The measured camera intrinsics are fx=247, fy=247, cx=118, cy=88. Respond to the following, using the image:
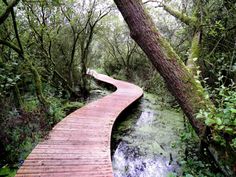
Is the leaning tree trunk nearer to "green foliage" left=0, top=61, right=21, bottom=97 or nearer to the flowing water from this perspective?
the flowing water

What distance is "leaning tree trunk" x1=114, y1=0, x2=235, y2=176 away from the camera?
12.9 feet

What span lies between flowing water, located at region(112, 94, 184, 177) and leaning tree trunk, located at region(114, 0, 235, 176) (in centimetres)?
147

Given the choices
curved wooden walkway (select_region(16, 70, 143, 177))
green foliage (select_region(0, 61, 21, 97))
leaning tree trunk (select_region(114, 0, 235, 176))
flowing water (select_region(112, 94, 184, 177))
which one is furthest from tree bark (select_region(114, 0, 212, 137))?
green foliage (select_region(0, 61, 21, 97))

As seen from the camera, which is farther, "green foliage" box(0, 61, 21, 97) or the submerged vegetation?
"green foliage" box(0, 61, 21, 97)

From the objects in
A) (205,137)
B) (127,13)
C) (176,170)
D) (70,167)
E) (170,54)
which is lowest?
(176,170)

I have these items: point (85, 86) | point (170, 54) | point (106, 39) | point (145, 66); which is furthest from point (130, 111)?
point (106, 39)

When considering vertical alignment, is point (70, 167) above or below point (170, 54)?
below

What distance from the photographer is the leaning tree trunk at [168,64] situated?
3945 mm

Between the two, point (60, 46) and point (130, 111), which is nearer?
point (130, 111)

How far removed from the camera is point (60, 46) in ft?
37.4

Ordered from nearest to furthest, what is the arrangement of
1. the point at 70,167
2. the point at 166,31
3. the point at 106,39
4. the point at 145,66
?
the point at 70,167, the point at 166,31, the point at 145,66, the point at 106,39

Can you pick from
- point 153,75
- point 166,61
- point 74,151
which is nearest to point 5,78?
point 74,151

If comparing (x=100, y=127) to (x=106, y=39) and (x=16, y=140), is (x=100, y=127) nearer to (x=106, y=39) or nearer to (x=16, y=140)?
(x=16, y=140)

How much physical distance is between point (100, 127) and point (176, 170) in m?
2.00
